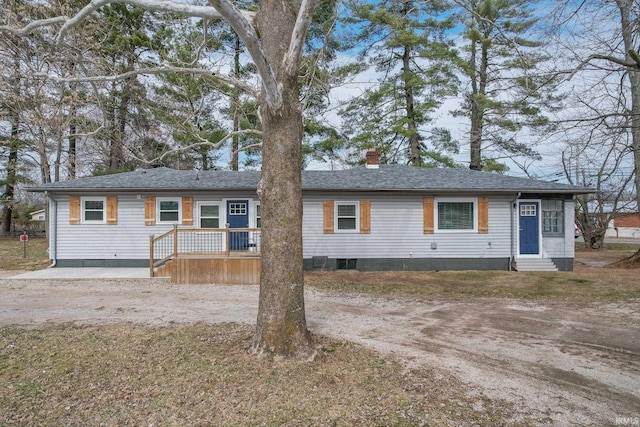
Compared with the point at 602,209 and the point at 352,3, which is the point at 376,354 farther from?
the point at 602,209

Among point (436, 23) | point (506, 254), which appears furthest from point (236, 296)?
point (436, 23)

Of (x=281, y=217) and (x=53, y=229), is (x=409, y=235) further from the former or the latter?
(x=53, y=229)

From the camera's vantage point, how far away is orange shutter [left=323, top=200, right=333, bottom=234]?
39.3 feet

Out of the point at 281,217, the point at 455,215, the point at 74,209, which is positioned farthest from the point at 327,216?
the point at 74,209

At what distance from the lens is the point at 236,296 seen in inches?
312

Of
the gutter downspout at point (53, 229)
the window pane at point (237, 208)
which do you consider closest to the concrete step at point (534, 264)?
the window pane at point (237, 208)

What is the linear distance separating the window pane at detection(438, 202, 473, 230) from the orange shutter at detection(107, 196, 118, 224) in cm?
1073

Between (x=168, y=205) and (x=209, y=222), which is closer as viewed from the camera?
(x=168, y=205)

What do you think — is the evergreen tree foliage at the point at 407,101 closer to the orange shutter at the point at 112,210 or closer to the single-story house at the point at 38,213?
the orange shutter at the point at 112,210

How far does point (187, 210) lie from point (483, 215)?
9818mm

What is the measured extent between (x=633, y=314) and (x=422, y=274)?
5.36 m

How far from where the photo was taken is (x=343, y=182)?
1218 cm

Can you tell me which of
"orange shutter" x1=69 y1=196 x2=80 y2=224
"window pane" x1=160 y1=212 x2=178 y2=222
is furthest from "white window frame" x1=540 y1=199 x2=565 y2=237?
"orange shutter" x1=69 y1=196 x2=80 y2=224

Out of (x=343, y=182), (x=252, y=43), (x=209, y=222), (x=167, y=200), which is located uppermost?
(x=252, y=43)
